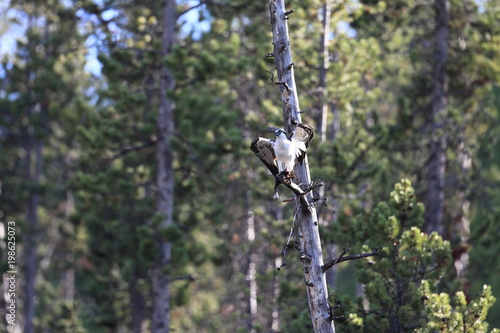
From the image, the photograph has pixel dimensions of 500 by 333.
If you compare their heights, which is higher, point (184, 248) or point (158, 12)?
point (158, 12)

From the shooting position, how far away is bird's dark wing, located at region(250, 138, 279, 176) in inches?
288

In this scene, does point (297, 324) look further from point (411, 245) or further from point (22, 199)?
point (22, 199)

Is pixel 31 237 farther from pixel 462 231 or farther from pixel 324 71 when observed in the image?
pixel 462 231

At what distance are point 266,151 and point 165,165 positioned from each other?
8.32 meters

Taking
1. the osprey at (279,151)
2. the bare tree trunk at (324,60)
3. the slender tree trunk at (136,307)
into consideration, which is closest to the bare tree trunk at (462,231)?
the bare tree trunk at (324,60)

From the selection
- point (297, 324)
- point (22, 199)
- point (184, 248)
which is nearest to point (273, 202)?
point (184, 248)

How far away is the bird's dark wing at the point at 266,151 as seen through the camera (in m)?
7.32

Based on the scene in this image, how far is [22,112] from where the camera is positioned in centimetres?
2142

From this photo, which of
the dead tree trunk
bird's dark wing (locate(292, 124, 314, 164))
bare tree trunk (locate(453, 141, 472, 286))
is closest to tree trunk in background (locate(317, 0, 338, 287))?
bare tree trunk (locate(453, 141, 472, 286))

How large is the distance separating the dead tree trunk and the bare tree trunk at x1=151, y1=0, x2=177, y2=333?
24.3 feet

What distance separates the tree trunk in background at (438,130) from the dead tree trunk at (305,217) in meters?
6.24

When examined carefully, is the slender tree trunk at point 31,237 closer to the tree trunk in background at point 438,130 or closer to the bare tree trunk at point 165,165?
the bare tree trunk at point 165,165

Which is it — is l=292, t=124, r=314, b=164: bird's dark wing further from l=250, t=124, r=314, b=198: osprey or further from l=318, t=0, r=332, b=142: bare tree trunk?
l=318, t=0, r=332, b=142: bare tree trunk

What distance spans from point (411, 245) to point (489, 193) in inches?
207
